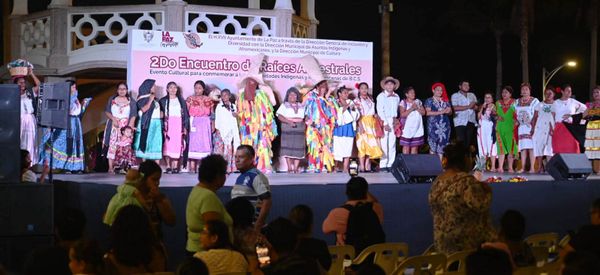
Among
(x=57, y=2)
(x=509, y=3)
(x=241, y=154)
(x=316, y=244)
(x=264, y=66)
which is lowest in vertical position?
(x=316, y=244)

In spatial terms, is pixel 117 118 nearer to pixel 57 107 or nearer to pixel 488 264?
pixel 57 107

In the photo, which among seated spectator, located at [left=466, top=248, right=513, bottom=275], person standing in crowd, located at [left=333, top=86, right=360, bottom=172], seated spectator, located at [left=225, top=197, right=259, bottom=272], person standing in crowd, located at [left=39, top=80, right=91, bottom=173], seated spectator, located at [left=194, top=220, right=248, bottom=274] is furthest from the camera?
person standing in crowd, located at [left=333, top=86, right=360, bottom=172]

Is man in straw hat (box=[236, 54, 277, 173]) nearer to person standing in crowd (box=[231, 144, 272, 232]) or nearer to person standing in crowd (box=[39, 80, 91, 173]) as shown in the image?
person standing in crowd (box=[39, 80, 91, 173])

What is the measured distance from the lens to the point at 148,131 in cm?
1483

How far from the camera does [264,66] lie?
1585cm

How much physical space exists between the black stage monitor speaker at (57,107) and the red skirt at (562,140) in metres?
8.33

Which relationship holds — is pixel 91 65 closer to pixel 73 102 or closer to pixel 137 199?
pixel 73 102

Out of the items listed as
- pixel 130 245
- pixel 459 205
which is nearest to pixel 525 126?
pixel 459 205

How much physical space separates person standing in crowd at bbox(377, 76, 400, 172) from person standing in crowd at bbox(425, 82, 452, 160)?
0.58 meters

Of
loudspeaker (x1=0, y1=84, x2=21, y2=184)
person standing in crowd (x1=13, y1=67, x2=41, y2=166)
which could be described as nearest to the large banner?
person standing in crowd (x1=13, y1=67, x2=41, y2=166)

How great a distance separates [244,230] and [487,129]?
10.9 metres

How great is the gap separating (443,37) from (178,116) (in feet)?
61.8

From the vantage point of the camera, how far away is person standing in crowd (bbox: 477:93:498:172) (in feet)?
54.5

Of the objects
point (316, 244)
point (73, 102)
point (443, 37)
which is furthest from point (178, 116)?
point (443, 37)
